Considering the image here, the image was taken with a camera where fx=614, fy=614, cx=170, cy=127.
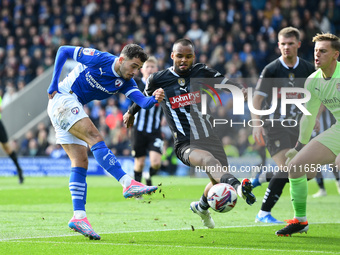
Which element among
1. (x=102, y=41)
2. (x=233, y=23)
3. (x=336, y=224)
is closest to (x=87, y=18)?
(x=102, y=41)

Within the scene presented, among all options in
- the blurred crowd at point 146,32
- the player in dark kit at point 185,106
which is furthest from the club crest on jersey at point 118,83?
the blurred crowd at point 146,32

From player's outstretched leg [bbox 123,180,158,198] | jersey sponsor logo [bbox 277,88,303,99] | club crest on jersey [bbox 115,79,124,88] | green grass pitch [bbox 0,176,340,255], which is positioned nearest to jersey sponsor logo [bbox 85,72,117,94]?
club crest on jersey [bbox 115,79,124,88]

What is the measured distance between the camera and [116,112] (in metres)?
19.7

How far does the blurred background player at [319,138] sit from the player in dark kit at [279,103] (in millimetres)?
961

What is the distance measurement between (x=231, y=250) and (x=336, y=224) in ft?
8.84

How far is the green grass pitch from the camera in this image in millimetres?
5879

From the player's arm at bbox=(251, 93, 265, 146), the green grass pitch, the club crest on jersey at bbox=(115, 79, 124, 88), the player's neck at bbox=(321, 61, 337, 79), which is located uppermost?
the player's neck at bbox=(321, 61, 337, 79)

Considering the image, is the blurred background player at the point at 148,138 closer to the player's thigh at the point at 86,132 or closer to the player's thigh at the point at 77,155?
the player's thigh at the point at 77,155

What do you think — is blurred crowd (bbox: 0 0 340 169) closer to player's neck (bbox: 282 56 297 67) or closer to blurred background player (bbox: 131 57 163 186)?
blurred background player (bbox: 131 57 163 186)

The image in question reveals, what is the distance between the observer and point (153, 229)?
291 inches

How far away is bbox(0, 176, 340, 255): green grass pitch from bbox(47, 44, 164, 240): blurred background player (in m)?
0.60

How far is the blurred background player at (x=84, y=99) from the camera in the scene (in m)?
6.58

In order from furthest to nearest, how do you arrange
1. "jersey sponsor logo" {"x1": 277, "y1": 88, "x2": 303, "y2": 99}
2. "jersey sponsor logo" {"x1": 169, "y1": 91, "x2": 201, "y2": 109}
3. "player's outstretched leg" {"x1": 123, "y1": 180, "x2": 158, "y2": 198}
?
"jersey sponsor logo" {"x1": 277, "y1": 88, "x2": 303, "y2": 99}
"jersey sponsor logo" {"x1": 169, "y1": 91, "x2": 201, "y2": 109}
"player's outstretched leg" {"x1": 123, "y1": 180, "x2": 158, "y2": 198}

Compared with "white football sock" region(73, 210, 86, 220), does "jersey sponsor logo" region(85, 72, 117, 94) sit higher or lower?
higher
